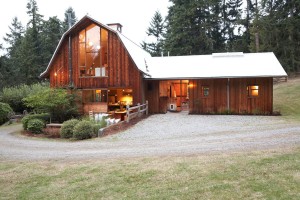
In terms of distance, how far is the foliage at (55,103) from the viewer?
689 inches

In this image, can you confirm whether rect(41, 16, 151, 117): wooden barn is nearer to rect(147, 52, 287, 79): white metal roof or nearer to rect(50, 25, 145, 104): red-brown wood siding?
rect(50, 25, 145, 104): red-brown wood siding

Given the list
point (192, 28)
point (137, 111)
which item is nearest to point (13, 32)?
point (192, 28)

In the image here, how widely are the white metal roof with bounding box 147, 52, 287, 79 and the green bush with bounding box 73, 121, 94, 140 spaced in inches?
353

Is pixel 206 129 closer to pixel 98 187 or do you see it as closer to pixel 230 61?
pixel 98 187

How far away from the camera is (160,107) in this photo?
22516 mm

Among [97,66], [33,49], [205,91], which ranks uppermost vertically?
[33,49]

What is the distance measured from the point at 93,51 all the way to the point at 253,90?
40.4ft

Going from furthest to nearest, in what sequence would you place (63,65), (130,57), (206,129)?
(63,65) → (130,57) → (206,129)

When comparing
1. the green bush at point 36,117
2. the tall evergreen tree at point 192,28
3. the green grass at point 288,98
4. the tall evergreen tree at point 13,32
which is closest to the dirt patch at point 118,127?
the green bush at point 36,117

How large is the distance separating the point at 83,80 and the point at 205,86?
939 centimetres

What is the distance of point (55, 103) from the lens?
17672 mm

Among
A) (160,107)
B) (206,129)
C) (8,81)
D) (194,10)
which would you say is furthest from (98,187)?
(8,81)

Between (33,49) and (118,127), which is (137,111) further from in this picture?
(33,49)

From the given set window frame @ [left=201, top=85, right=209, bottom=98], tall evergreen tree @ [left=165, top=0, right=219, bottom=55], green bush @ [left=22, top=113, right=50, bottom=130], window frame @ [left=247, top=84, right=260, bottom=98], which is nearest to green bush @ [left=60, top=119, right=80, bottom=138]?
green bush @ [left=22, top=113, right=50, bottom=130]
